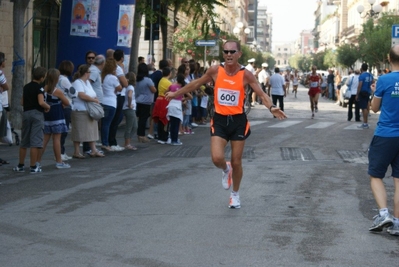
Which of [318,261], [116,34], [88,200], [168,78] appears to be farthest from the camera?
[116,34]

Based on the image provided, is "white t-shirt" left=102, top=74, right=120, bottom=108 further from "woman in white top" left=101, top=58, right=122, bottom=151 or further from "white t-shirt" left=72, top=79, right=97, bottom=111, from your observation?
"white t-shirt" left=72, top=79, right=97, bottom=111

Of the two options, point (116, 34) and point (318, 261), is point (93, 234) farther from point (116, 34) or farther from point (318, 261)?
point (116, 34)

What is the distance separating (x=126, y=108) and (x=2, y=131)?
11.1 feet

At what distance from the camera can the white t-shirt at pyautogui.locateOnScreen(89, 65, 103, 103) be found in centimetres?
1588

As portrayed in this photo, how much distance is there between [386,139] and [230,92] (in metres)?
2.02

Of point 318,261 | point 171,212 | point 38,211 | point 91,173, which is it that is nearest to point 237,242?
point 318,261

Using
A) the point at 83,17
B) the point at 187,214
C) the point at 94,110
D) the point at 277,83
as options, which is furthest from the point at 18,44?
the point at 277,83

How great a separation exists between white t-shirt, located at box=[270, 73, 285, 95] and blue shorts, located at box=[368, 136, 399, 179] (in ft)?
71.7

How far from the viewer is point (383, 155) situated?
8.31m

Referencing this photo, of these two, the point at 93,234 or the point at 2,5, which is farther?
the point at 2,5

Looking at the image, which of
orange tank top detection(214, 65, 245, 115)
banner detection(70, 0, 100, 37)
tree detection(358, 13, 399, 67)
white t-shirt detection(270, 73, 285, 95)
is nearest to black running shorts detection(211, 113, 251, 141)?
orange tank top detection(214, 65, 245, 115)

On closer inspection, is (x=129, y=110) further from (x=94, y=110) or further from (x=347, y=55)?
(x=347, y=55)

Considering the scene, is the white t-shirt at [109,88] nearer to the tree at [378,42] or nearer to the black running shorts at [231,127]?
the black running shorts at [231,127]

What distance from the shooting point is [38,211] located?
9.16 metres
